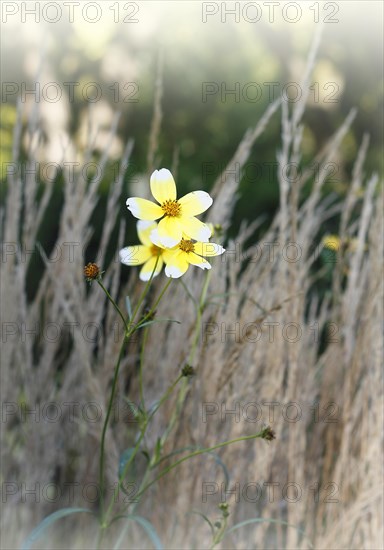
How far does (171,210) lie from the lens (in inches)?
49.2

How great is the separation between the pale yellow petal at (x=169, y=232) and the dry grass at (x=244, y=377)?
0.50 m

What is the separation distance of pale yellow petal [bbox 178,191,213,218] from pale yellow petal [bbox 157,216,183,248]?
30 millimetres

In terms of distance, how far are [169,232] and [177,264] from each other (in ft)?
0.19

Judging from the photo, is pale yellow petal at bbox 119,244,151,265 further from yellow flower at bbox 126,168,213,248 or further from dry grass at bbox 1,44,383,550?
dry grass at bbox 1,44,383,550

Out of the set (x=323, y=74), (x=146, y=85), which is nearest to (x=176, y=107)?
(x=146, y=85)

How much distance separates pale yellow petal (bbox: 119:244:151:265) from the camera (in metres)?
1.36

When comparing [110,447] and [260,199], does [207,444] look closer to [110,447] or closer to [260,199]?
[110,447]

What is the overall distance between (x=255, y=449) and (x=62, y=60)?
7.54m

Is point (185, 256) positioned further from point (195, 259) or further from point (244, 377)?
point (244, 377)

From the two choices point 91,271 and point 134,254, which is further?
point 134,254

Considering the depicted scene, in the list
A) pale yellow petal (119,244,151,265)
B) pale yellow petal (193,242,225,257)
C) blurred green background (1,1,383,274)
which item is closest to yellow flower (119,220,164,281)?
pale yellow petal (119,244,151,265)

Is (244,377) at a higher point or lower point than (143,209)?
lower

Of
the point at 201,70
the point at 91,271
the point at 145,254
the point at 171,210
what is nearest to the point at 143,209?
the point at 171,210

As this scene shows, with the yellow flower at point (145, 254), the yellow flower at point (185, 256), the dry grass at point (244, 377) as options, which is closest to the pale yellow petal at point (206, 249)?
the yellow flower at point (185, 256)
